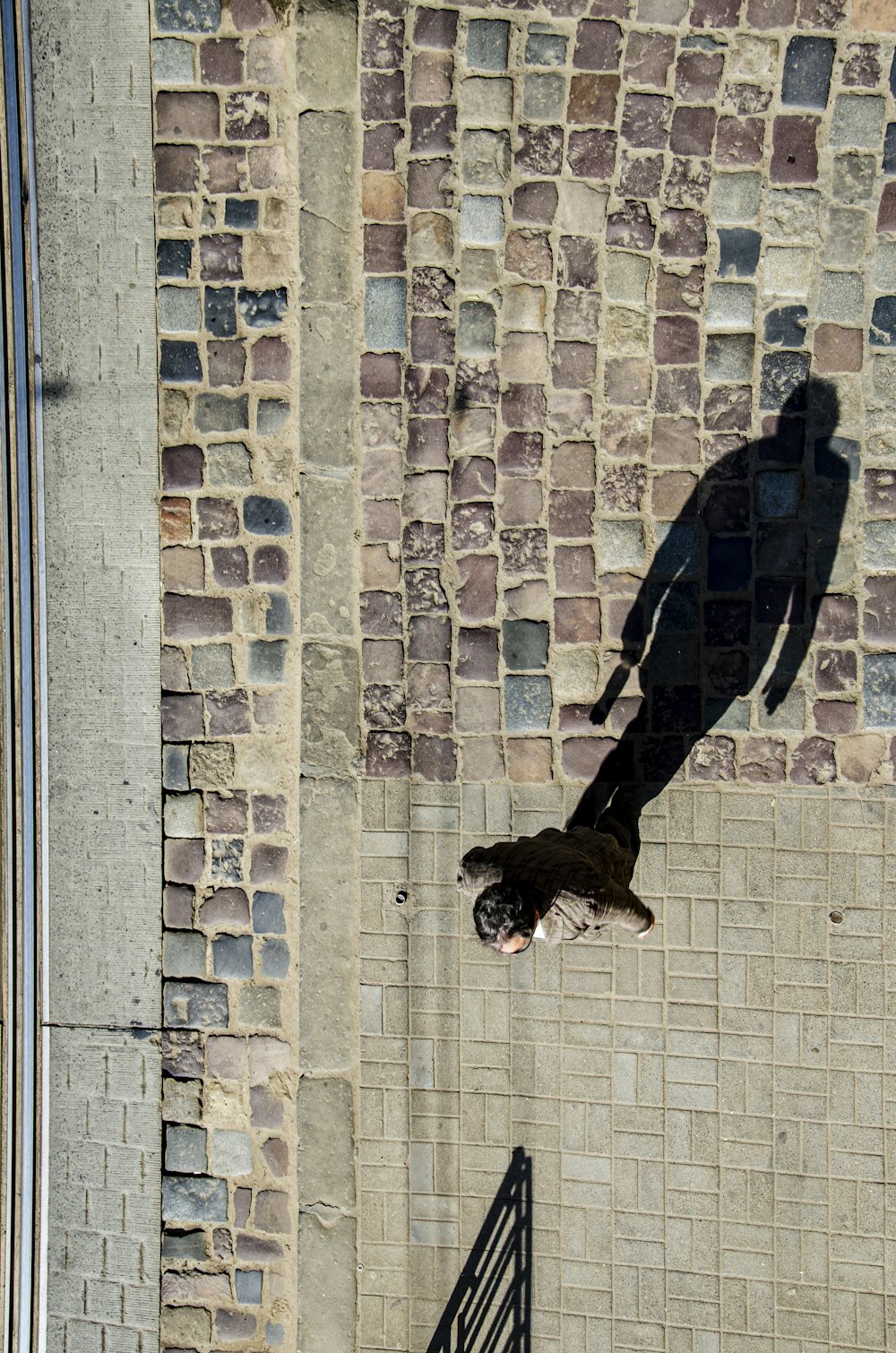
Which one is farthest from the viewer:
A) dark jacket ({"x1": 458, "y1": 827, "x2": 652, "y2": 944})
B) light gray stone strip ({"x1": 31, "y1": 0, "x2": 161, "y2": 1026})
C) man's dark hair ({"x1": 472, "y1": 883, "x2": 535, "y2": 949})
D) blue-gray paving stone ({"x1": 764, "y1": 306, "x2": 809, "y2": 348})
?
light gray stone strip ({"x1": 31, "y1": 0, "x2": 161, "y2": 1026})

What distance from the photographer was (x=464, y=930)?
16.7 ft

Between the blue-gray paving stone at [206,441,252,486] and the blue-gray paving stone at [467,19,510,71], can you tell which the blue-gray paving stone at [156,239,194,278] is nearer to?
the blue-gray paving stone at [206,441,252,486]

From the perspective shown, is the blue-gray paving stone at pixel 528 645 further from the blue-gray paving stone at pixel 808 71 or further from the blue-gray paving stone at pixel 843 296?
the blue-gray paving stone at pixel 808 71


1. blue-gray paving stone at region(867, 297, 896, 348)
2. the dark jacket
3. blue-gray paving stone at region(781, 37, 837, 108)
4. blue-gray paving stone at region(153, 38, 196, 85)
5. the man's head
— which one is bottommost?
the man's head

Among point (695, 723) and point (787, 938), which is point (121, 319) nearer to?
point (695, 723)

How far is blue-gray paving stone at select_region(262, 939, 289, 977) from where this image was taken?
522cm

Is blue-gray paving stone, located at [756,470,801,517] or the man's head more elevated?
blue-gray paving stone, located at [756,470,801,517]

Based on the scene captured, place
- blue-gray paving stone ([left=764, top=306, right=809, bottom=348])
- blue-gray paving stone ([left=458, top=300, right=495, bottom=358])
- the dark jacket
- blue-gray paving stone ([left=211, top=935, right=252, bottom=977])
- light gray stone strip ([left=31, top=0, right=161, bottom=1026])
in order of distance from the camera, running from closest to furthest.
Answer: the dark jacket < blue-gray paving stone ([left=764, top=306, right=809, bottom=348]) < blue-gray paving stone ([left=458, top=300, right=495, bottom=358]) < light gray stone strip ([left=31, top=0, right=161, bottom=1026]) < blue-gray paving stone ([left=211, top=935, right=252, bottom=977])

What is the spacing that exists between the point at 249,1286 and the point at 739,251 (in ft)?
18.9

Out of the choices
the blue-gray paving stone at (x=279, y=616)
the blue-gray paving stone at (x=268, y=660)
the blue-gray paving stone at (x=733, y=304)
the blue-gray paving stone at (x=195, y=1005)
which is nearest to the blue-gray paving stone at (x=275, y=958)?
the blue-gray paving stone at (x=195, y=1005)

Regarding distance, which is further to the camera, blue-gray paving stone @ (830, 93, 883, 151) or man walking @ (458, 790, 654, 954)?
blue-gray paving stone @ (830, 93, 883, 151)

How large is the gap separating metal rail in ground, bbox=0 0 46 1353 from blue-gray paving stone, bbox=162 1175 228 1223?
769 millimetres

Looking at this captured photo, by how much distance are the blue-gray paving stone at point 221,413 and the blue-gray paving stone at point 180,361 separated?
0.12m

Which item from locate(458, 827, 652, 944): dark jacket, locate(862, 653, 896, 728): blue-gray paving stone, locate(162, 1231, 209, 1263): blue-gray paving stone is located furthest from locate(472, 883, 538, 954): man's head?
locate(162, 1231, 209, 1263): blue-gray paving stone
